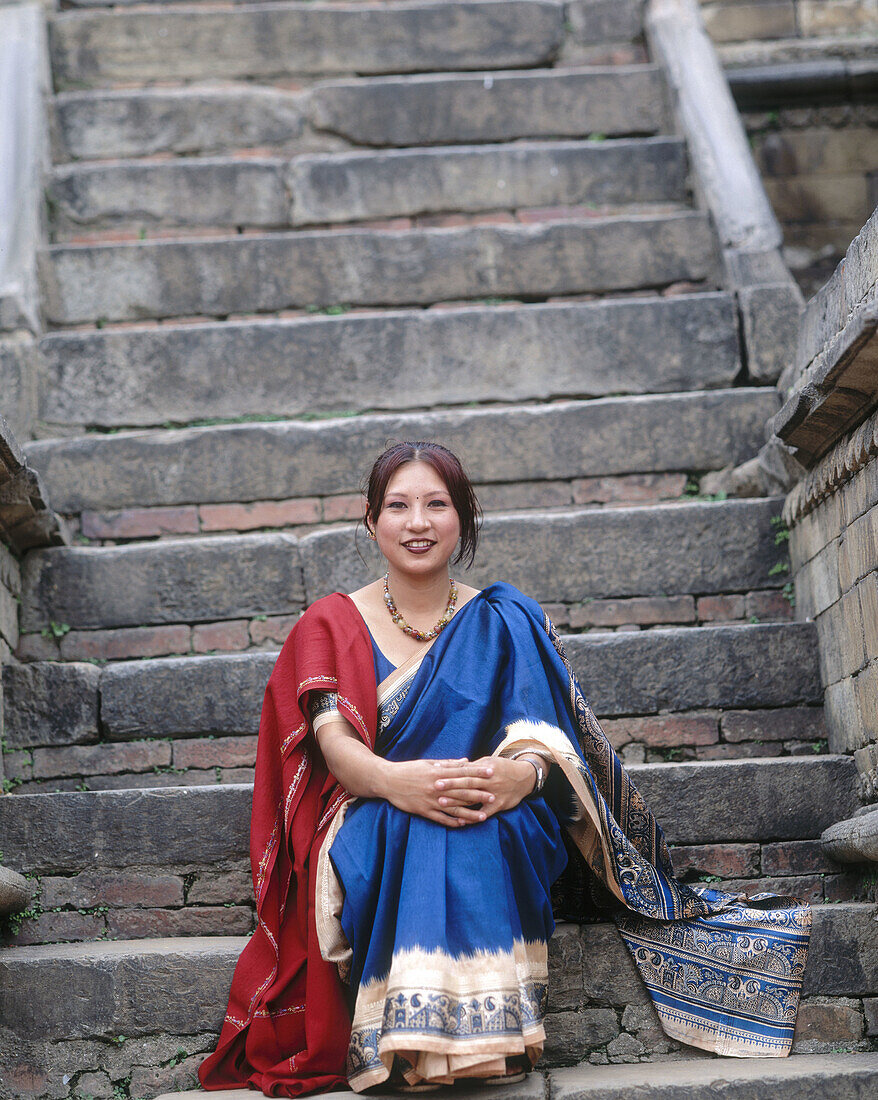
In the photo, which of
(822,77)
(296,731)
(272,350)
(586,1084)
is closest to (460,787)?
(296,731)

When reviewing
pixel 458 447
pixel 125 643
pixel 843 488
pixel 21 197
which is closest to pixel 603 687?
pixel 843 488

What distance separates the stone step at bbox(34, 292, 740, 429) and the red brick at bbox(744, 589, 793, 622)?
1157 mm

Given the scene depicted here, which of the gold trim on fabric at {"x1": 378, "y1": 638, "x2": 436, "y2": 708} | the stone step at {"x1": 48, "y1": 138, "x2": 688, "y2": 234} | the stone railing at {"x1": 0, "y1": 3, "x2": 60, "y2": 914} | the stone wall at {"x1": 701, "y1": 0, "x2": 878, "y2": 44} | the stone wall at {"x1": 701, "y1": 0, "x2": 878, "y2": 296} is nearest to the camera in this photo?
the gold trim on fabric at {"x1": 378, "y1": 638, "x2": 436, "y2": 708}

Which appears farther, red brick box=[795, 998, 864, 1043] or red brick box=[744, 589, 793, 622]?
red brick box=[744, 589, 793, 622]

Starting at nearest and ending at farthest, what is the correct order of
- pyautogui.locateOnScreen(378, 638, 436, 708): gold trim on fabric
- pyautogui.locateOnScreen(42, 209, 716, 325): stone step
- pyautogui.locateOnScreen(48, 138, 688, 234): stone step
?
pyautogui.locateOnScreen(378, 638, 436, 708): gold trim on fabric, pyautogui.locateOnScreen(42, 209, 716, 325): stone step, pyautogui.locateOnScreen(48, 138, 688, 234): stone step

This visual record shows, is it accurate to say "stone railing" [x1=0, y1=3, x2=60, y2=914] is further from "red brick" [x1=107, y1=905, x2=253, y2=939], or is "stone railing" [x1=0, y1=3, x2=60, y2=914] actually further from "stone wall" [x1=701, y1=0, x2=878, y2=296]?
"stone wall" [x1=701, y1=0, x2=878, y2=296]

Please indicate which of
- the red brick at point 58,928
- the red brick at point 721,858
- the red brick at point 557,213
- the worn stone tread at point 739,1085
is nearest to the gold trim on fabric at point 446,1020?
the worn stone tread at point 739,1085

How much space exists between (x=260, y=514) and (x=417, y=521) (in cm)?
153

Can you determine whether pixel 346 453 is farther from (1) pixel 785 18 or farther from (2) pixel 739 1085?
(1) pixel 785 18

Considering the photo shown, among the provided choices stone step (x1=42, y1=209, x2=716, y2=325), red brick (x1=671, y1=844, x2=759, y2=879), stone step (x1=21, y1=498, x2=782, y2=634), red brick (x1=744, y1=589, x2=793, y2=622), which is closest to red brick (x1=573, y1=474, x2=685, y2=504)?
stone step (x1=21, y1=498, x2=782, y2=634)

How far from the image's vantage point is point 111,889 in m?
3.12

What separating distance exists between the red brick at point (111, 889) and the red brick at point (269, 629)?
0.99m

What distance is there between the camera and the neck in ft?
9.95

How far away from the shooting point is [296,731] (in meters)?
2.83
